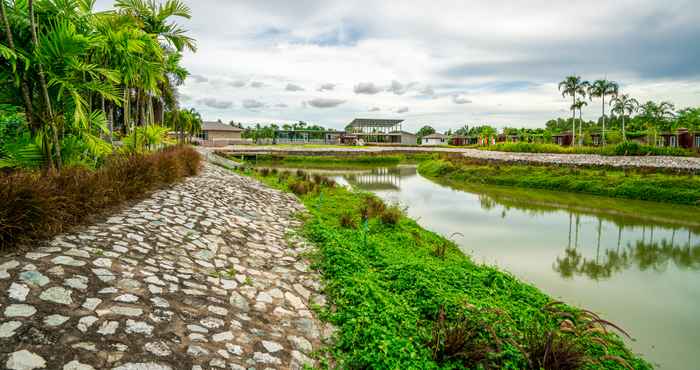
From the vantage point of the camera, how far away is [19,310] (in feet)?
9.08

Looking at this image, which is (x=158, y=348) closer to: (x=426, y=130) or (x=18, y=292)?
(x=18, y=292)

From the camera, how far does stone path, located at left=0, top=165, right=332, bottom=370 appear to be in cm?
263

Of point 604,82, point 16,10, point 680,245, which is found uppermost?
point 604,82

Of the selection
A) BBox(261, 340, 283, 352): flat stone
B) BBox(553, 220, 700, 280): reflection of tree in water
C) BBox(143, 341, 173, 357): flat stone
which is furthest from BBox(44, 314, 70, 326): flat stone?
BBox(553, 220, 700, 280): reflection of tree in water

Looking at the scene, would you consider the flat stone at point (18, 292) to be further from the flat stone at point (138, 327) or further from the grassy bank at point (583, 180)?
the grassy bank at point (583, 180)

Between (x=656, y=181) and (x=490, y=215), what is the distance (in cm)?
1058

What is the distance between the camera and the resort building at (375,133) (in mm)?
70062

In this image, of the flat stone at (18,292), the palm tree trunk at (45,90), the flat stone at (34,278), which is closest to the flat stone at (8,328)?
the flat stone at (18,292)

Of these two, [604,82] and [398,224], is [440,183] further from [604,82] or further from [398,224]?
[604,82]

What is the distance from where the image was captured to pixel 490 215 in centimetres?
1408

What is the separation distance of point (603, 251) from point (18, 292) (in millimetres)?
11615

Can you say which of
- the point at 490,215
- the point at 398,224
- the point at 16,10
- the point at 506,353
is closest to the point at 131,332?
the point at 506,353

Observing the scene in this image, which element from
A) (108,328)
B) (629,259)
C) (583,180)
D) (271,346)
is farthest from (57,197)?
(583,180)

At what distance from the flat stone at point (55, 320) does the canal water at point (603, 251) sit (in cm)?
642
